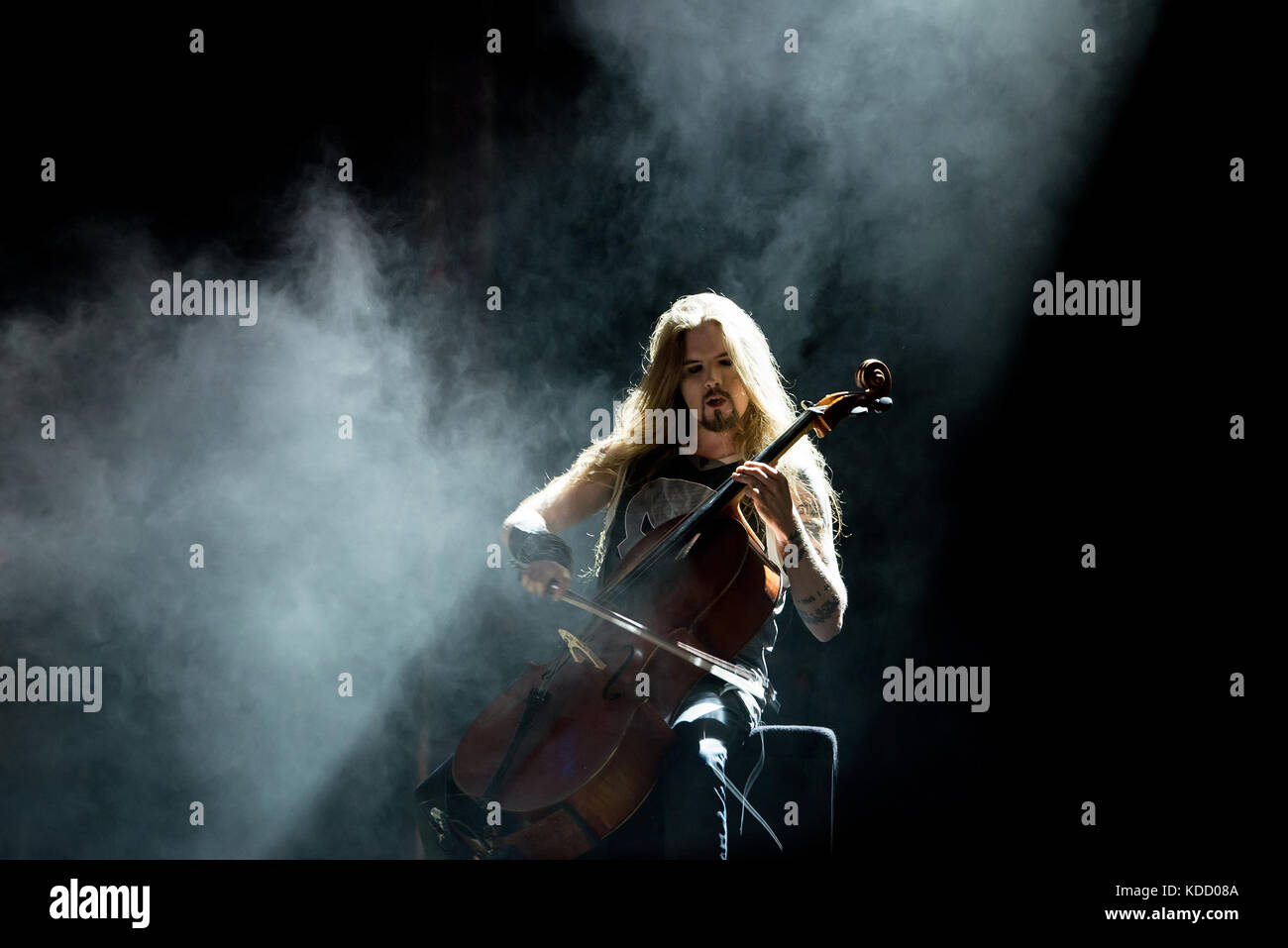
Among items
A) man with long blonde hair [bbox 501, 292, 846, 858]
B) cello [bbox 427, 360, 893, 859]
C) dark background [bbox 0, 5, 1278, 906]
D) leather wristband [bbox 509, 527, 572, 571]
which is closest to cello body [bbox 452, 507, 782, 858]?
cello [bbox 427, 360, 893, 859]

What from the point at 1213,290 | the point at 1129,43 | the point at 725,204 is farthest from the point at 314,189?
the point at 1213,290

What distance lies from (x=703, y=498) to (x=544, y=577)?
0.48 m

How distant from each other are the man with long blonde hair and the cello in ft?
0.29

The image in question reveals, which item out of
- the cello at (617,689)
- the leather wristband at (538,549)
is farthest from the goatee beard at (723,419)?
the leather wristband at (538,549)

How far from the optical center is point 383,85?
3467 millimetres

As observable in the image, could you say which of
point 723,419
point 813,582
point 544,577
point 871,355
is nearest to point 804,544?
point 813,582

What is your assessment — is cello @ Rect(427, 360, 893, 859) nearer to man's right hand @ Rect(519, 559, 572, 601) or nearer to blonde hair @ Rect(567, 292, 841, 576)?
man's right hand @ Rect(519, 559, 572, 601)

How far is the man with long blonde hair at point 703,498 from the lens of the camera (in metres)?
2.41

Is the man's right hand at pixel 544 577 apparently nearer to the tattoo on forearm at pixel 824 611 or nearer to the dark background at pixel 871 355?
the tattoo on forearm at pixel 824 611

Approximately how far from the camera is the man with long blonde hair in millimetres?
2414

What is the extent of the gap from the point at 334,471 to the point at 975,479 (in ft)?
6.78

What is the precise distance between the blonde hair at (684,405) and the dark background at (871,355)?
0.53m
